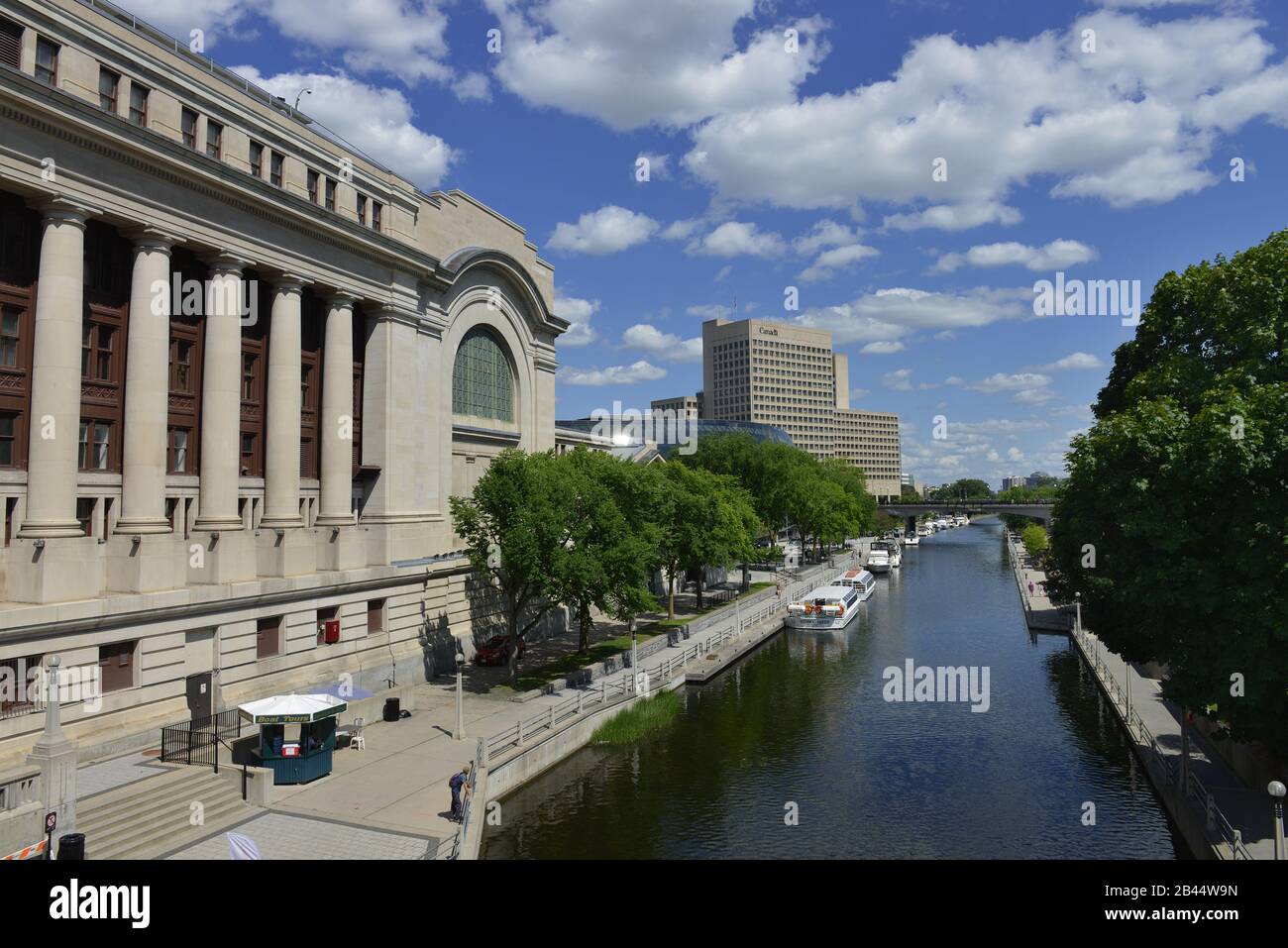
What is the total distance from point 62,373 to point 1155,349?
36.1m

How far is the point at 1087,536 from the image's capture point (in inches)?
955

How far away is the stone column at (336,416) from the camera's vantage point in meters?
36.2

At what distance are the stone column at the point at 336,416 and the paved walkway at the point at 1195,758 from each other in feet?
102

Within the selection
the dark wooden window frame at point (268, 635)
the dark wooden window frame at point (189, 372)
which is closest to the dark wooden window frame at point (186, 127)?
the dark wooden window frame at point (189, 372)

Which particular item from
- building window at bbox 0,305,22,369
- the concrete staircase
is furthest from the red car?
building window at bbox 0,305,22,369

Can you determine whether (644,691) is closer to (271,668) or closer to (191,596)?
(271,668)

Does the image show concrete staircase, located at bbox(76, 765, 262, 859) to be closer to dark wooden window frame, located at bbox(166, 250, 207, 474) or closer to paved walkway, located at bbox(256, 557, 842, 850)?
paved walkway, located at bbox(256, 557, 842, 850)

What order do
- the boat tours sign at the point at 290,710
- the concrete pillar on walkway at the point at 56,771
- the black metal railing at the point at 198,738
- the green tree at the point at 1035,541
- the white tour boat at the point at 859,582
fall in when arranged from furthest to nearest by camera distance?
the green tree at the point at 1035,541
the white tour boat at the point at 859,582
the boat tours sign at the point at 290,710
the black metal railing at the point at 198,738
the concrete pillar on walkway at the point at 56,771

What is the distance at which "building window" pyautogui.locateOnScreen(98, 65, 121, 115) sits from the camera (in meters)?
26.5

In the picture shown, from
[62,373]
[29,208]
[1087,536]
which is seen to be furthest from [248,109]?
[1087,536]

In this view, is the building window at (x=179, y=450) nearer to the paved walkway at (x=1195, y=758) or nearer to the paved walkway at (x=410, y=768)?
the paved walkway at (x=410, y=768)

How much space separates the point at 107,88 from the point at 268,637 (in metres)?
19.1

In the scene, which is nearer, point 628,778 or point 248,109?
point 628,778

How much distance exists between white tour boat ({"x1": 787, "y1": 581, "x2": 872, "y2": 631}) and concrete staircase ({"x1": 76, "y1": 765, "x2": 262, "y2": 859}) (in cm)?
4262
